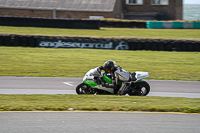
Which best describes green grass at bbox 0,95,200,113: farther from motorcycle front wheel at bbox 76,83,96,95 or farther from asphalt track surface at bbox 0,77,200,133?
motorcycle front wheel at bbox 76,83,96,95

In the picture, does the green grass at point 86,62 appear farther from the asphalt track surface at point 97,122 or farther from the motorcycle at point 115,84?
the asphalt track surface at point 97,122

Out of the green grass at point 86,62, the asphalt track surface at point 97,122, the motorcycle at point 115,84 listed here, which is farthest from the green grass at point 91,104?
the green grass at point 86,62

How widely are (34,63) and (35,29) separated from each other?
40.5 ft

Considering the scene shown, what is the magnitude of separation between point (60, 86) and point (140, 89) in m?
3.26

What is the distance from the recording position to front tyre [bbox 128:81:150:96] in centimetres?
1102

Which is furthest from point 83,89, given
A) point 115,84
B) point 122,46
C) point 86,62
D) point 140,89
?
point 122,46

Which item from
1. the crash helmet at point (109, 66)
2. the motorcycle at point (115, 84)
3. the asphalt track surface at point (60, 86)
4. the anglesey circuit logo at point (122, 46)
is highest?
the anglesey circuit logo at point (122, 46)

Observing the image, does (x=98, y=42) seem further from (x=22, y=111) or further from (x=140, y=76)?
(x=22, y=111)

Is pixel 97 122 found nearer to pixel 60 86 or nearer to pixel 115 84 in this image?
pixel 115 84

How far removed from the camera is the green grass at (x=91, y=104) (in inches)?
323

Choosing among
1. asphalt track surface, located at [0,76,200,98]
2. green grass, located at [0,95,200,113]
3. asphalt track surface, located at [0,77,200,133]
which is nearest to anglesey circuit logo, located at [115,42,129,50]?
asphalt track surface, located at [0,76,200,98]

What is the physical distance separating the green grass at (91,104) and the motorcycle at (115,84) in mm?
1022

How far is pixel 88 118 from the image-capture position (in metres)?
7.35

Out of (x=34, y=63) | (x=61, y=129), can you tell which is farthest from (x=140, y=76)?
(x=34, y=63)
